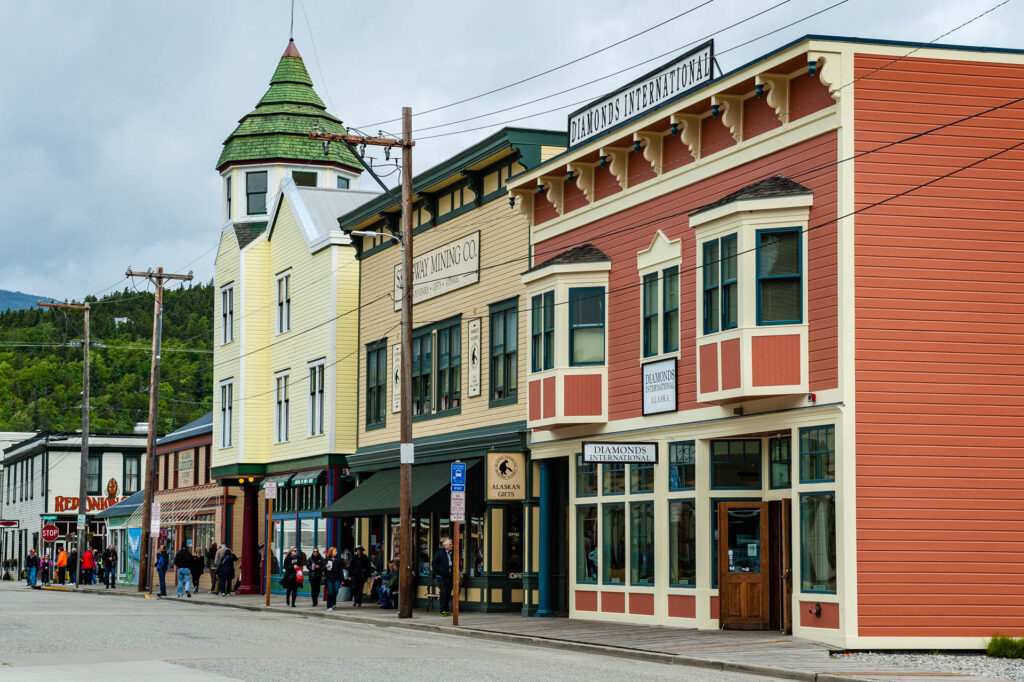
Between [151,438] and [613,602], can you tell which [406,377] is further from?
[151,438]

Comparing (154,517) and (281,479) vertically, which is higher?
(281,479)

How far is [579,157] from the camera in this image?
2834 centimetres

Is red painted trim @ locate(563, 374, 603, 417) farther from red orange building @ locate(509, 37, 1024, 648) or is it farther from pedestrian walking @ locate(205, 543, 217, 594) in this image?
pedestrian walking @ locate(205, 543, 217, 594)

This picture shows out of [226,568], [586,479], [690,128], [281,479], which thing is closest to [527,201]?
[586,479]

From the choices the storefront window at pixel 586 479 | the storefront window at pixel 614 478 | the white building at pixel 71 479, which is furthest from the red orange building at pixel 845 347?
the white building at pixel 71 479

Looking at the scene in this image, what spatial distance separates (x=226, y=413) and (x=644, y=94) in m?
28.0

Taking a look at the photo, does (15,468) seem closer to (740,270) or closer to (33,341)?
(33,341)

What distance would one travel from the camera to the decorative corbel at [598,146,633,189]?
2739cm

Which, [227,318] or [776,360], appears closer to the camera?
[776,360]

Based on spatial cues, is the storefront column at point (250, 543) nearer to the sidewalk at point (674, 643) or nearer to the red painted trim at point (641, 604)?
the sidewalk at point (674, 643)

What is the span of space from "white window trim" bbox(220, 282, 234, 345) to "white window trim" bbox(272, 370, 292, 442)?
144 inches

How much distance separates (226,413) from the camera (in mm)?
50562

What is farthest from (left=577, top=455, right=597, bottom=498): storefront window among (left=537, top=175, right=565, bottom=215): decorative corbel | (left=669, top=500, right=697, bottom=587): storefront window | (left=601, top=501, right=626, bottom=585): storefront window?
(left=537, top=175, right=565, bottom=215): decorative corbel

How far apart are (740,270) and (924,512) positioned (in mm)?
4628
